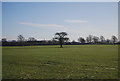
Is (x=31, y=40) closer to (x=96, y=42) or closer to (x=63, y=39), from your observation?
(x=63, y=39)

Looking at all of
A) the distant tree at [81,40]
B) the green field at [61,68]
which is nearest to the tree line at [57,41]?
the distant tree at [81,40]

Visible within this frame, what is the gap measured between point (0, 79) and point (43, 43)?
81379 mm

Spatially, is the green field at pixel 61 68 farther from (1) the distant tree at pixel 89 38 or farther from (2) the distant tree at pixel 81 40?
(1) the distant tree at pixel 89 38

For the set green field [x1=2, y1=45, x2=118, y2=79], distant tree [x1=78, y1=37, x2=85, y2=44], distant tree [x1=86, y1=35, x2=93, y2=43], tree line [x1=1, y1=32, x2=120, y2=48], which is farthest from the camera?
distant tree [x1=86, y1=35, x2=93, y2=43]

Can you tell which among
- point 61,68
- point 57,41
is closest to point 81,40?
point 57,41

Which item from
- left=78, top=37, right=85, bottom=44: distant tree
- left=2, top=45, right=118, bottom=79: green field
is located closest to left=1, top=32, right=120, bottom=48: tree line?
left=78, top=37, right=85, bottom=44: distant tree

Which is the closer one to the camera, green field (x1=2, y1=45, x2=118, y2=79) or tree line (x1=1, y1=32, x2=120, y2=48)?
green field (x1=2, y1=45, x2=118, y2=79)

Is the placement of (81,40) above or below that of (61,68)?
above

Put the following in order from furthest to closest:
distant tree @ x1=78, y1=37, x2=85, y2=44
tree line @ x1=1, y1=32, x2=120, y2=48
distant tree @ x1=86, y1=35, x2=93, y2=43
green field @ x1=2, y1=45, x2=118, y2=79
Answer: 1. distant tree @ x1=86, y1=35, x2=93, y2=43
2. distant tree @ x1=78, y1=37, x2=85, y2=44
3. tree line @ x1=1, y1=32, x2=120, y2=48
4. green field @ x1=2, y1=45, x2=118, y2=79

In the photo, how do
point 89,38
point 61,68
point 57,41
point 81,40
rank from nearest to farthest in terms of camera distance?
point 61,68
point 57,41
point 81,40
point 89,38

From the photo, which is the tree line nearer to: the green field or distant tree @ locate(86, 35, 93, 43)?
distant tree @ locate(86, 35, 93, 43)

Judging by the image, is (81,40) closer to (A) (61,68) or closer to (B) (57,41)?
(B) (57,41)

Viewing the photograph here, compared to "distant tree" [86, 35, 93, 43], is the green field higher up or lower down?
lower down

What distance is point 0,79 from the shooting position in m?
6.12
